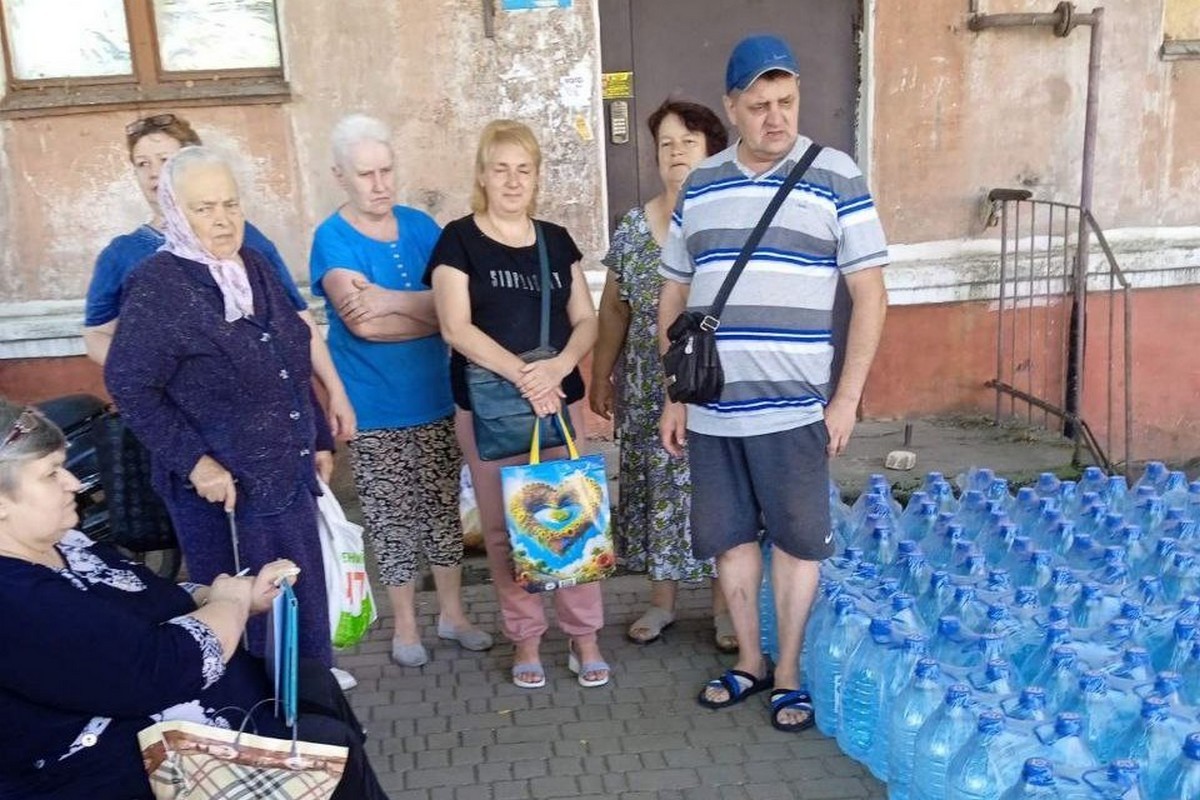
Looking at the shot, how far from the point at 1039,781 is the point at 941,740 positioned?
1.43 feet

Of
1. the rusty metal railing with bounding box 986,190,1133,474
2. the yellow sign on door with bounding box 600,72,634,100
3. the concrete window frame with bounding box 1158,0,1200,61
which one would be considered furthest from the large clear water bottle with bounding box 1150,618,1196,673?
the concrete window frame with bounding box 1158,0,1200,61

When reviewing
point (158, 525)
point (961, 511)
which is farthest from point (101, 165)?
point (961, 511)

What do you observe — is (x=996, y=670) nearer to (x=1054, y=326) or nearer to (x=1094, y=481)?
(x=1094, y=481)

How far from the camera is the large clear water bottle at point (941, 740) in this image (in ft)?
8.99

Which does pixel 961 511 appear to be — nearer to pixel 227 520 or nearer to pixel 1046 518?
pixel 1046 518

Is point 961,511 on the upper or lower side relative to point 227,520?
lower

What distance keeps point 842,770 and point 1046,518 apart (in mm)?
1235

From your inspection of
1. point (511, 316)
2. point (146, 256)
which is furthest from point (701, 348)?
point (146, 256)

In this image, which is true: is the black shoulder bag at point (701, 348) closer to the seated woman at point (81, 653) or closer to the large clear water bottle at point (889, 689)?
the large clear water bottle at point (889, 689)

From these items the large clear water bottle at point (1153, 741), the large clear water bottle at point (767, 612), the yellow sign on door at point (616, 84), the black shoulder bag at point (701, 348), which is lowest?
the large clear water bottle at point (767, 612)

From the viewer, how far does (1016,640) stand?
311 centimetres

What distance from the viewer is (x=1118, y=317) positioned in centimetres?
618

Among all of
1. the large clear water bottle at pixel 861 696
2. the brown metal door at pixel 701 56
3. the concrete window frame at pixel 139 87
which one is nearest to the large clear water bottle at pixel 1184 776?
the large clear water bottle at pixel 861 696

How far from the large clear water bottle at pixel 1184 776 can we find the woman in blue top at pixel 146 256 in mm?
2411
